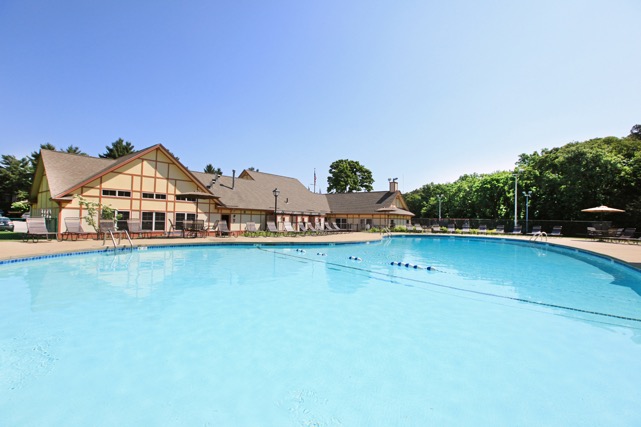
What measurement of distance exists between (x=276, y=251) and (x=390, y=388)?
12.0 m

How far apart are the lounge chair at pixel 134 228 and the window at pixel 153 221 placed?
71 centimetres

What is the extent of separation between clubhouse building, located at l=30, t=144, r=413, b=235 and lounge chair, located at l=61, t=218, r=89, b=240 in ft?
1.11

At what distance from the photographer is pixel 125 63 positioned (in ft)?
51.1

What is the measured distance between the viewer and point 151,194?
19.2 meters

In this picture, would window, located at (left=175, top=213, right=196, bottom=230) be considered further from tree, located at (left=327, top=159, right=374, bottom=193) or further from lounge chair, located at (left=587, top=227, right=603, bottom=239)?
tree, located at (left=327, top=159, right=374, bottom=193)

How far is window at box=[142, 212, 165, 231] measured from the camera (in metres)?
18.9

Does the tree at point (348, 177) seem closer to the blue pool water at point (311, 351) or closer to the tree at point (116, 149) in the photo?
the tree at point (116, 149)

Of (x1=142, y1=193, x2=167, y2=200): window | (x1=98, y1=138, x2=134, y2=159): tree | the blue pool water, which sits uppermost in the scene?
(x1=98, y1=138, x2=134, y2=159): tree

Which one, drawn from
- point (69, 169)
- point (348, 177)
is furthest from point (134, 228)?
point (348, 177)

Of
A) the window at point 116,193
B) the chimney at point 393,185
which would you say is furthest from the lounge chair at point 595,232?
the window at point 116,193

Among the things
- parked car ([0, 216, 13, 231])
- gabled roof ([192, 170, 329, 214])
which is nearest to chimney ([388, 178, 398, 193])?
gabled roof ([192, 170, 329, 214])

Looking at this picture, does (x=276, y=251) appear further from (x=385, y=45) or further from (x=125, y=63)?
(x=125, y=63)

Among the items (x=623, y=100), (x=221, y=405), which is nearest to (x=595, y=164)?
(x=623, y=100)

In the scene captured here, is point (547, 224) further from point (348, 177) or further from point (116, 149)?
point (116, 149)
